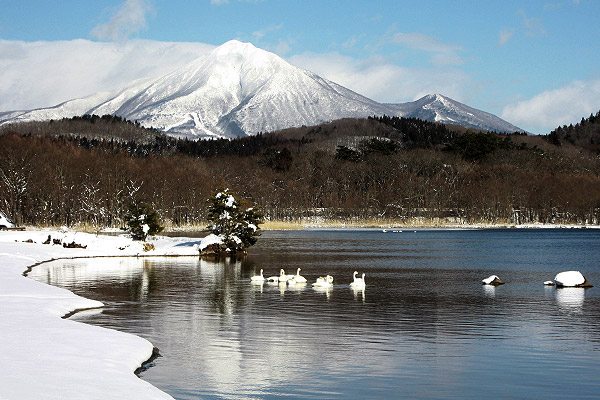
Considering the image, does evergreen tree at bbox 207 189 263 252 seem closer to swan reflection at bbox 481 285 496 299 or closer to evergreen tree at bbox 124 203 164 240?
evergreen tree at bbox 124 203 164 240

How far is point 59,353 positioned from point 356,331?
1056cm

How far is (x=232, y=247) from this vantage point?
63.2 meters

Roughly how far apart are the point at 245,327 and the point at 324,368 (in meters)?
7.00

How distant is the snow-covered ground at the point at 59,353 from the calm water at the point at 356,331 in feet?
3.13

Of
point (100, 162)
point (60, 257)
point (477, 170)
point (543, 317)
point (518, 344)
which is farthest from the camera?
point (477, 170)

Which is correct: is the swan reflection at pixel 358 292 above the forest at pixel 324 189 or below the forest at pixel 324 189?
below

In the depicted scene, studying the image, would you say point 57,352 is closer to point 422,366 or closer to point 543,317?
point 422,366

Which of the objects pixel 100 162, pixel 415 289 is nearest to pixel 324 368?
pixel 415 289

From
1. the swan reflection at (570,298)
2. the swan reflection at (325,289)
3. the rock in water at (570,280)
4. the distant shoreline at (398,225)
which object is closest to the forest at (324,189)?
the distant shoreline at (398,225)

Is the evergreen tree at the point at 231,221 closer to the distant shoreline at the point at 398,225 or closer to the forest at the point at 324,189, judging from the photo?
the forest at the point at 324,189

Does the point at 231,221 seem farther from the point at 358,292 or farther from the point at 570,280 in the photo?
the point at 570,280

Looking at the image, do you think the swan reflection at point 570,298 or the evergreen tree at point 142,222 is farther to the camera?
the evergreen tree at point 142,222

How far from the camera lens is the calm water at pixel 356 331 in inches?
637

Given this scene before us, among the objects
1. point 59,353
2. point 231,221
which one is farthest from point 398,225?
point 59,353
